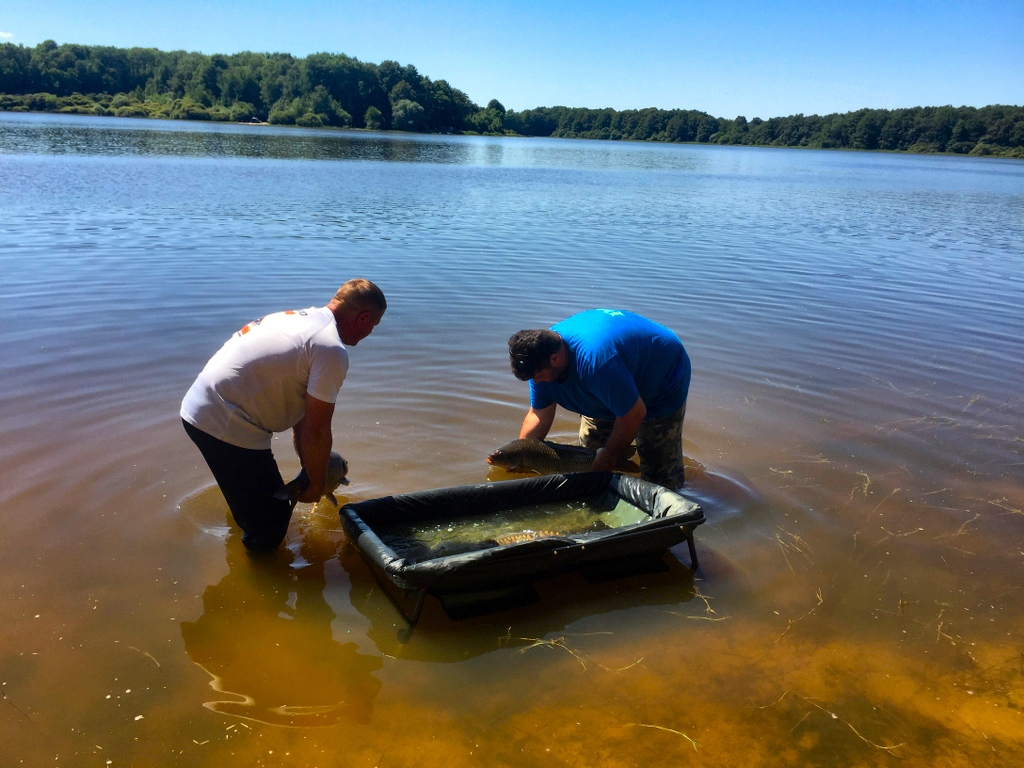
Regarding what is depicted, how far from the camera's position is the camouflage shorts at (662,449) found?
555 cm

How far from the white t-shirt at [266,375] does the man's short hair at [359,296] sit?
0.41 ft

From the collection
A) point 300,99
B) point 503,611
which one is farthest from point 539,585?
point 300,99

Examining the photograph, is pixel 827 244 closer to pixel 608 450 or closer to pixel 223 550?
pixel 608 450

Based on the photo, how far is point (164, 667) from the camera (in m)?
3.61

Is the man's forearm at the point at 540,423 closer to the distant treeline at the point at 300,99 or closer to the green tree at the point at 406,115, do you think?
the distant treeline at the point at 300,99

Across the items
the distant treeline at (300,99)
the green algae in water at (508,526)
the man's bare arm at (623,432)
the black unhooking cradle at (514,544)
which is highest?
the distant treeline at (300,99)

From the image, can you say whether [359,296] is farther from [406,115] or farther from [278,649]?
[406,115]

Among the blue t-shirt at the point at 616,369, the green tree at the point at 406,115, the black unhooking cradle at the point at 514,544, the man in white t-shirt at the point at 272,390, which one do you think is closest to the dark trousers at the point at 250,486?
the man in white t-shirt at the point at 272,390

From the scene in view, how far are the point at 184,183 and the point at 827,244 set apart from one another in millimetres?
19295

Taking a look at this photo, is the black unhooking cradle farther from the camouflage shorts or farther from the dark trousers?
the camouflage shorts

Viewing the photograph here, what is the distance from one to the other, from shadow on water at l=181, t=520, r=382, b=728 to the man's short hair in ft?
5.73

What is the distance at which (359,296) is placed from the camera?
3.99 meters

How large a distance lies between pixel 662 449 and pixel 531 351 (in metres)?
1.58

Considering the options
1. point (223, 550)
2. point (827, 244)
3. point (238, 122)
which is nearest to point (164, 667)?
point (223, 550)
